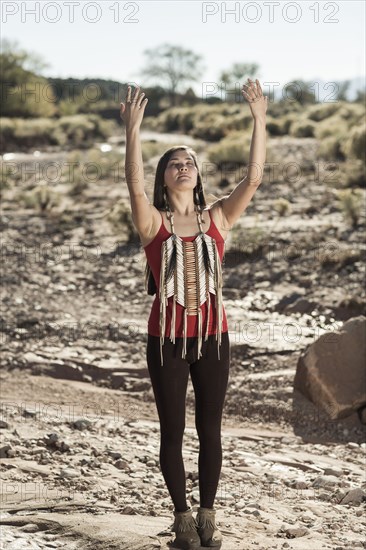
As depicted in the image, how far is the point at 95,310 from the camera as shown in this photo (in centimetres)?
1041

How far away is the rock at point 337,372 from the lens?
7235 millimetres

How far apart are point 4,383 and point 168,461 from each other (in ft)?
13.7

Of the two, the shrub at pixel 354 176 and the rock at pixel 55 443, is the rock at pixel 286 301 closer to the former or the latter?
the rock at pixel 55 443

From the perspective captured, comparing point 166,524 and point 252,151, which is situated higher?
point 252,151

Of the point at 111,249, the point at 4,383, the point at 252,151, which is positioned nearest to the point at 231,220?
the point at 252,151

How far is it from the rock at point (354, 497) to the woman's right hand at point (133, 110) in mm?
Answer: 2694

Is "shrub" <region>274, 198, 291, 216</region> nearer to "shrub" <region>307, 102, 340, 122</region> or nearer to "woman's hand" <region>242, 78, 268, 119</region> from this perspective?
"woman's hand" <region>242, 78, 268, 119</region>

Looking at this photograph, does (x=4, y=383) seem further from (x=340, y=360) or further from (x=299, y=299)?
(x=299, y=299)

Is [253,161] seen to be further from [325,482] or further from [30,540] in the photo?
[325,482]

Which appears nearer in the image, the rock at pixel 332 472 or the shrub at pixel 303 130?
the rock at pixel 332 472

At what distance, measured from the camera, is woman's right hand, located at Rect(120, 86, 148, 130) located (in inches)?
149

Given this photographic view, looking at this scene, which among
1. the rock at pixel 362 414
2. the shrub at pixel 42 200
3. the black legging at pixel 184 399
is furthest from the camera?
the shrub at pixel 42 200

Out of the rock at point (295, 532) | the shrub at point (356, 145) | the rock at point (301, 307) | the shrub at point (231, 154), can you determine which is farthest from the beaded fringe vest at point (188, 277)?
the shrub at point (231, 154)

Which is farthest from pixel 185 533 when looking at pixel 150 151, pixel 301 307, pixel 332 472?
pixel 150 151
